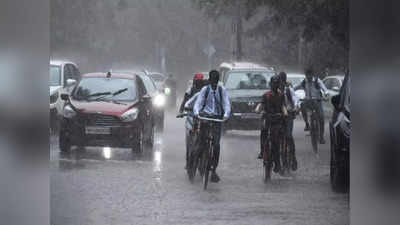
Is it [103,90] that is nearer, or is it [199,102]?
[199,102]

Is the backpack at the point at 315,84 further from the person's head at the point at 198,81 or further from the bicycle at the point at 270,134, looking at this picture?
the person's head at the point at 198,81

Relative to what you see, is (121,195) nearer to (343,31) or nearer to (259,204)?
(259,204)

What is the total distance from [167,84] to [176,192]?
1290cm

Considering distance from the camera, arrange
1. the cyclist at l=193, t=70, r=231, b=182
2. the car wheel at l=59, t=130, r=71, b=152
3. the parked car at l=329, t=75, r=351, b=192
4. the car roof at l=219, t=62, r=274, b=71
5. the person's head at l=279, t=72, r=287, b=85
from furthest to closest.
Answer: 1. the car roof at l=219, t=62, r=274, b=71
2. the car wheel at l=59, t=130, r=71, b=152
3. the person's head at l=279, t=72, r=287, b=85
4. the cyclist at l=193, t=70, r=231, b=182
5. the parked car at l=329, t=75, r=351, b=192

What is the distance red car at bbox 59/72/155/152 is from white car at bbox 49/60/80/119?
11.6 feet

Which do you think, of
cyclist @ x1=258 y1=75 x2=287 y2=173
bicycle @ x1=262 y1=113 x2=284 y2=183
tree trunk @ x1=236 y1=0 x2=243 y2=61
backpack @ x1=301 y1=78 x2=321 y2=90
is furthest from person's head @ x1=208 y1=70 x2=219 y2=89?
tree trunk @ x1=236 y1=0 x2=243 y2=61

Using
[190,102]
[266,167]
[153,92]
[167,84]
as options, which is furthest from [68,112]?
[167,84]

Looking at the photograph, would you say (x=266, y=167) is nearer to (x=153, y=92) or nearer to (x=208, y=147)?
(x=208, y=147)

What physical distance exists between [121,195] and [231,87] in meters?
11.7

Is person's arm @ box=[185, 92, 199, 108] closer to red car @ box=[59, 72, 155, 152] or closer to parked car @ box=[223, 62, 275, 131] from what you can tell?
red car @ box=[59, 72, 155, 152]

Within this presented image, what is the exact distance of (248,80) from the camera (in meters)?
26.1

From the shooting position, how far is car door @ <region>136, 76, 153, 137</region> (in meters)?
19.6
